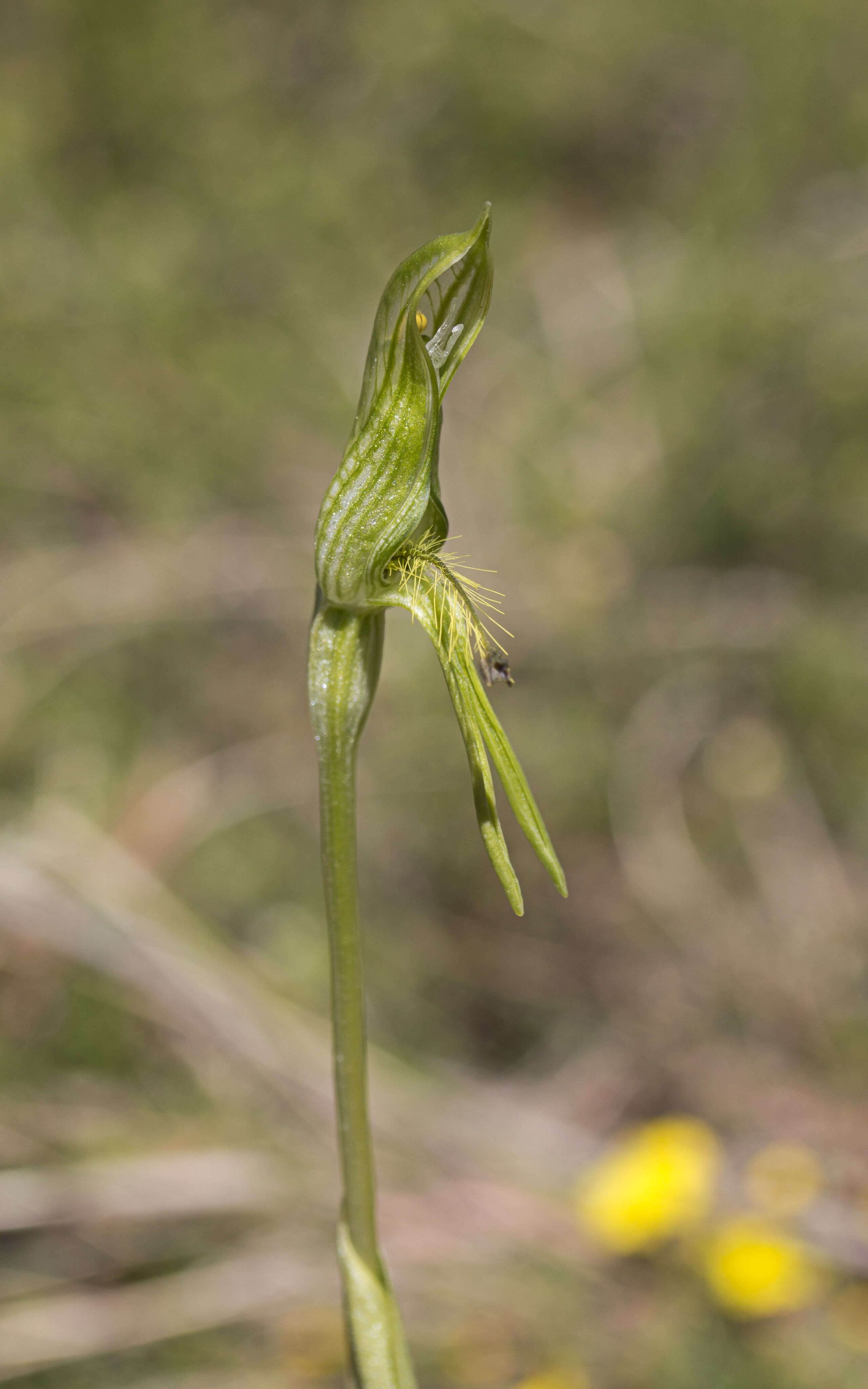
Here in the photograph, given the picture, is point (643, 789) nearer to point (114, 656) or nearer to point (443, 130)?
point (114, 656)

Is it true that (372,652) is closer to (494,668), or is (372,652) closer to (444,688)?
(494,668)

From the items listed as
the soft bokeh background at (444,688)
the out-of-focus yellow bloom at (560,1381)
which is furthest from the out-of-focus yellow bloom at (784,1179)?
the out-of-focus yellow bloom at (560,1381)

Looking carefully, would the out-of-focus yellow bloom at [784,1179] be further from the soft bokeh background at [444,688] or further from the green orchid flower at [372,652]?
the green orchid flower at [372,652]

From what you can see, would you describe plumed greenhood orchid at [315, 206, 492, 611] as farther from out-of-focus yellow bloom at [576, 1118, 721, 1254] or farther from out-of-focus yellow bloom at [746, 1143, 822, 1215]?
out-of-focus yellow bloom at [746, 1143, 822, 1215]

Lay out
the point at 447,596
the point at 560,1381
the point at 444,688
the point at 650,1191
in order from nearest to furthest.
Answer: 1. the point at 447,596
2. the point at 560,1381
3. the point at 650,1191
4. the point at 444,688

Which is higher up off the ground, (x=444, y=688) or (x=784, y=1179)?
(x=444, y=688)

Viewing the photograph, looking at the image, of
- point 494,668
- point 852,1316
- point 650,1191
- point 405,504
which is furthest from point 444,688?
point 405,504
